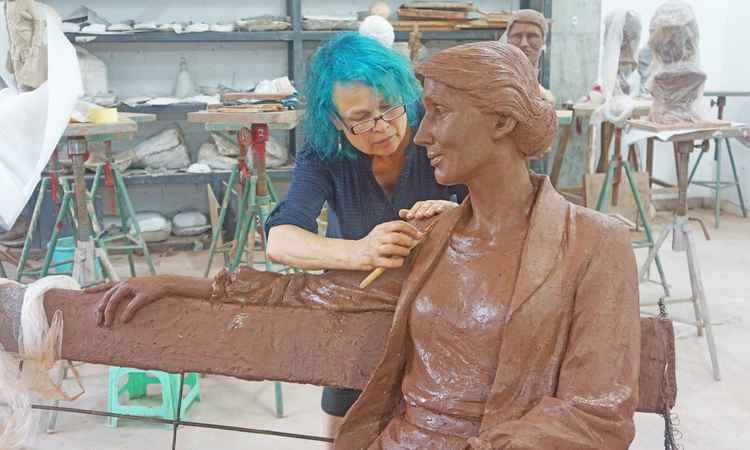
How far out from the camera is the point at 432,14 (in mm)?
6656

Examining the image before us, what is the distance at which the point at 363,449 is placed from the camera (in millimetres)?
1817

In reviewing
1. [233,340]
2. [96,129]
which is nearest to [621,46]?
[96,129]

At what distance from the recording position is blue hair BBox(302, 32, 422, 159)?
208 centimetres

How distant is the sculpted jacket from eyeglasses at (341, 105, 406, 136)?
18.8 inches

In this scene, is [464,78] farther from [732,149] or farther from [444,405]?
[732,149]

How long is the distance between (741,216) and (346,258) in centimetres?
683

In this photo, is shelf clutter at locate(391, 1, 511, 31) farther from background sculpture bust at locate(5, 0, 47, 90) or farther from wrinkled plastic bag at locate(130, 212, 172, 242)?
background sculpture bust at locate(5, 0, 47, 90)

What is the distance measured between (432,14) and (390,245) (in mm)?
5147

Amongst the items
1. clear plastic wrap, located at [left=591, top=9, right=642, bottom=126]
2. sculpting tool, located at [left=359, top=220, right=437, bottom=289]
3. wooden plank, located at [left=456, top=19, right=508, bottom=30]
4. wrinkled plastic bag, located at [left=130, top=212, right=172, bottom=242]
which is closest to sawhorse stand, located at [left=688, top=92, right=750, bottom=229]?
clear plastic wrap, located at [left=591, top=9, right=642, bottom=126]

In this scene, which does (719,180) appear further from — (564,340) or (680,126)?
(564,340)

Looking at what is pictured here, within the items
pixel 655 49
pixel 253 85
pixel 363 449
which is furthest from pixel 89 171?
pixel 363 449

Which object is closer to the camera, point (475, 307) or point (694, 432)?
point (475, 307)

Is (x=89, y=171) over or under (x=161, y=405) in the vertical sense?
over

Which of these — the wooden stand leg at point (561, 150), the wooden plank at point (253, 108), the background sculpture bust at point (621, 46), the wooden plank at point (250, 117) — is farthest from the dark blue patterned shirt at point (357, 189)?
the wooden stand leg at point (561, 150)
